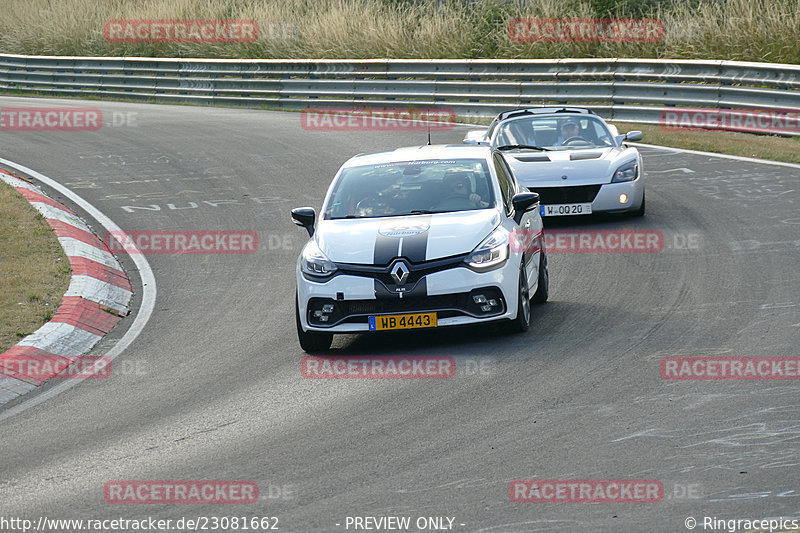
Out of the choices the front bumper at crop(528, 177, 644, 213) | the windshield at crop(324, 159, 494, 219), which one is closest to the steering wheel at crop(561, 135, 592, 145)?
the front bumper at crop(528, 177, 644, 213)

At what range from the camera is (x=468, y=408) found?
7.62m

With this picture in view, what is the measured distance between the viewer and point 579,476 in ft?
20.2

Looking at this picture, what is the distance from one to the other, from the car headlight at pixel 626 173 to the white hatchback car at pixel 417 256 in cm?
430

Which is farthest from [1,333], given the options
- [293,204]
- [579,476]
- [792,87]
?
[792,87]

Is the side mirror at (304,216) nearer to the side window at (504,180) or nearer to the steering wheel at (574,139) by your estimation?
the side window at (504,180)

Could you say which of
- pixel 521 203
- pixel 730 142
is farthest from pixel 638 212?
pixel 730 142

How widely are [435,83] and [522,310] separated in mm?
16997

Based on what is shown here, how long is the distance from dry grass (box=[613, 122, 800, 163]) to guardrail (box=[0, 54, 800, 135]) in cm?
50

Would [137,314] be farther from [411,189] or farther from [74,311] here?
[411,189]

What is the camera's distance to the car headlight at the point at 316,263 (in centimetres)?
930

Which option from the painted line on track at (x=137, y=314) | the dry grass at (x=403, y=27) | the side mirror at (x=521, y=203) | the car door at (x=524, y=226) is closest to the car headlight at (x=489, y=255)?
the car door at (x=524, y=226)

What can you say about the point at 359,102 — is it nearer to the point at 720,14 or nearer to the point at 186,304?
the point at 720,14

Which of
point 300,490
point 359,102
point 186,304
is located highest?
point 300,490

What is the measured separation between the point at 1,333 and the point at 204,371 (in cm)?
216
